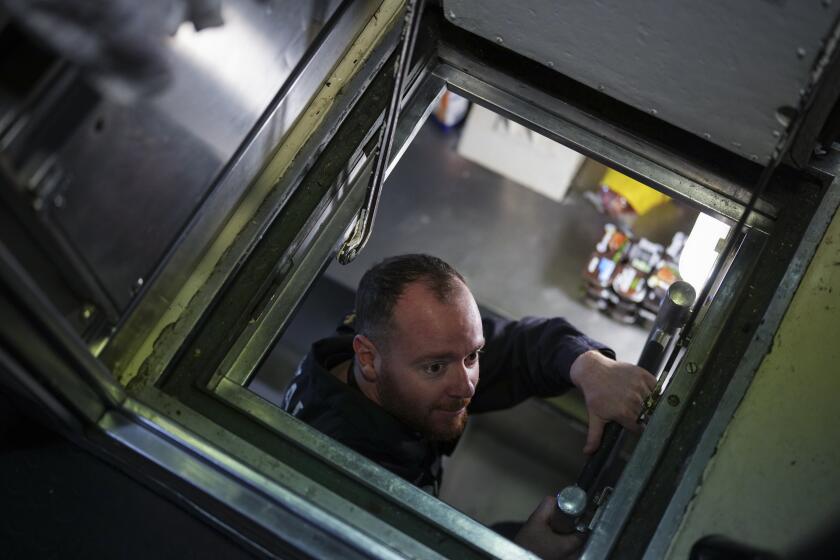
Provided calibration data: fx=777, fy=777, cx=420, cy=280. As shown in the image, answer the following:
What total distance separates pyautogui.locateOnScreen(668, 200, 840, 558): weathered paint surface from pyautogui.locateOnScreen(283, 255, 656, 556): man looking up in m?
0.37

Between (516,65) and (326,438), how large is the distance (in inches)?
32.1

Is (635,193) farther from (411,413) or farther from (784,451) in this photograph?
(784,451)

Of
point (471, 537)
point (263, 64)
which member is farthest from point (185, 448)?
point (263, 64)

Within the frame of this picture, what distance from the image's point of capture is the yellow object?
2.78m

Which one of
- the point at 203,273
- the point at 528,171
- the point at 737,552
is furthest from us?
the point at 528,171

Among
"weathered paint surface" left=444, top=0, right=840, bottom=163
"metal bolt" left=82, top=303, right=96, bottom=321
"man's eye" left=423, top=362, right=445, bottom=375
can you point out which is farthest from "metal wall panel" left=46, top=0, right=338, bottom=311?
"man's eye" left=423, top=362, right=445, bottom=375

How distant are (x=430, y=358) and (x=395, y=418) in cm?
16

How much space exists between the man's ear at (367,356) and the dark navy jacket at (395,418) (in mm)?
54

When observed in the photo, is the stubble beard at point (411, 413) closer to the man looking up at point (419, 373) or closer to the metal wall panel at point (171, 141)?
the man looking up at point (419, 373)

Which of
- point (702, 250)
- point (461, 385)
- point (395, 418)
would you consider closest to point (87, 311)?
point (395, 418)

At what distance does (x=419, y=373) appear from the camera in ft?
5.82

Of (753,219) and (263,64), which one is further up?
(753,219)

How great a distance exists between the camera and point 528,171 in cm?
288

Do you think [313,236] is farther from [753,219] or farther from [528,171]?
[528,171]
